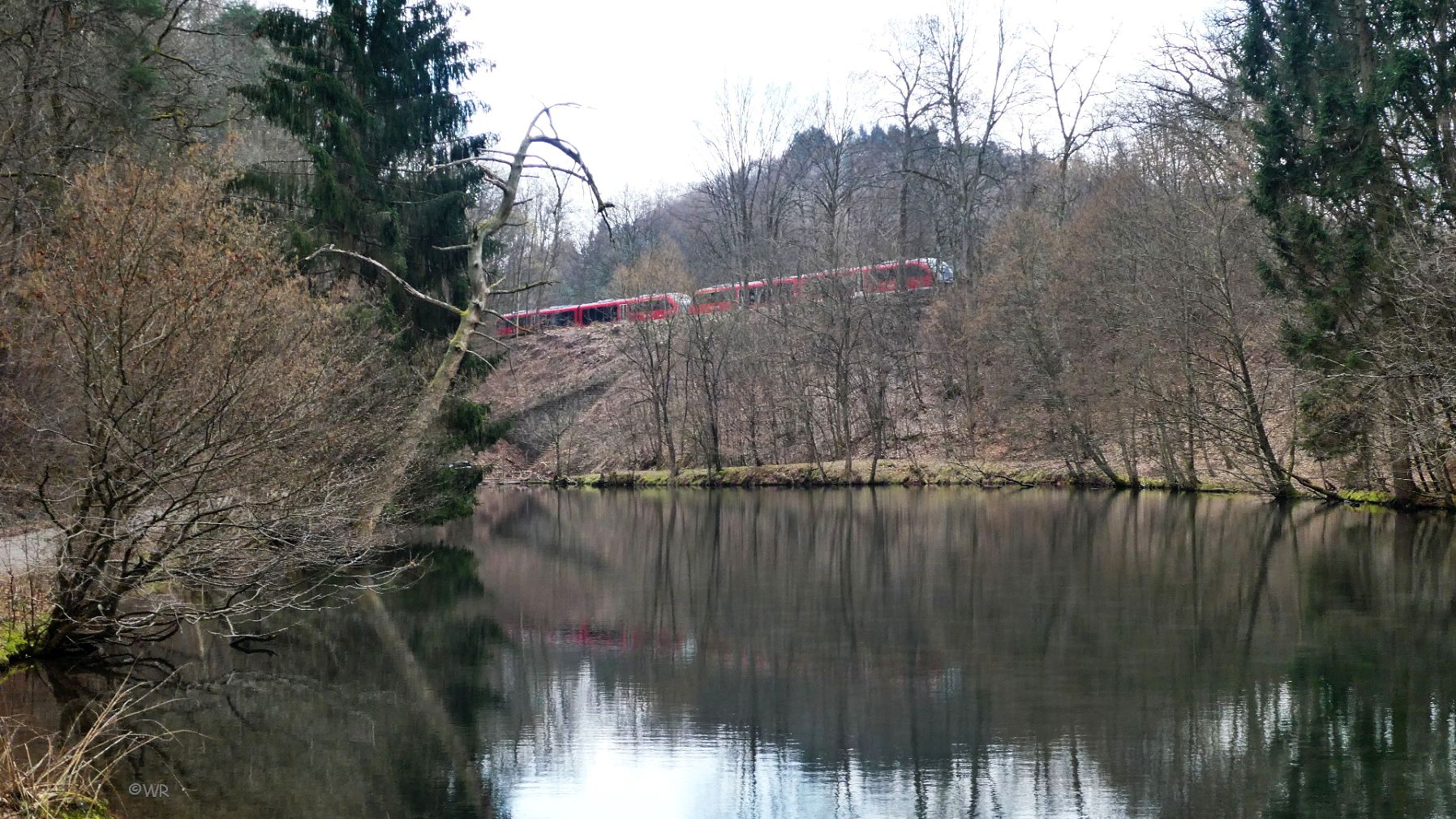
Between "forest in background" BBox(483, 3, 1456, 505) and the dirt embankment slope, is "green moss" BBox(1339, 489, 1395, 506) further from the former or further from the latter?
the dirt embankment slope

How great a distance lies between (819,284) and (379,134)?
20.8m

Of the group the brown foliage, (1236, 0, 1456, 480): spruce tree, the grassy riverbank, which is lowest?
the grassy riverbank

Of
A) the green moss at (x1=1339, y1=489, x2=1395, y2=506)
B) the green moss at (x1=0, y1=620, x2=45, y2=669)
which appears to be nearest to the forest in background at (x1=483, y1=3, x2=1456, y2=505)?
the green moss at (x1=1339, y1=489, x2=1395, y2=506)

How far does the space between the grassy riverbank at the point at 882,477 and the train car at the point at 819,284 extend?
601cm

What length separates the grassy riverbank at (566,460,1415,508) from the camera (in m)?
37.4

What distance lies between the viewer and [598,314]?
59.0 meters

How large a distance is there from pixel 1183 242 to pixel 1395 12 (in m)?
8.90

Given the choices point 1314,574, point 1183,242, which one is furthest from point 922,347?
point 1314,574

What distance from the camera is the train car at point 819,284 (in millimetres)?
41469

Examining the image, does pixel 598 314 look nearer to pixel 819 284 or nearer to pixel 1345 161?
pixel 819 284

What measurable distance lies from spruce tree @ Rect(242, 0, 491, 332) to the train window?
31.7 m

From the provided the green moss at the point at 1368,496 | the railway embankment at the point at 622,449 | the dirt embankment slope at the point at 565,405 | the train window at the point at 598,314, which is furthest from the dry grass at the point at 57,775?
the train window at the point at 598,314

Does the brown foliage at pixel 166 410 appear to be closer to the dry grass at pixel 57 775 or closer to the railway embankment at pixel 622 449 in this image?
the dry grass at pixel 57 775

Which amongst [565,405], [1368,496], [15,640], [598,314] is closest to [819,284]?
[565,405]
